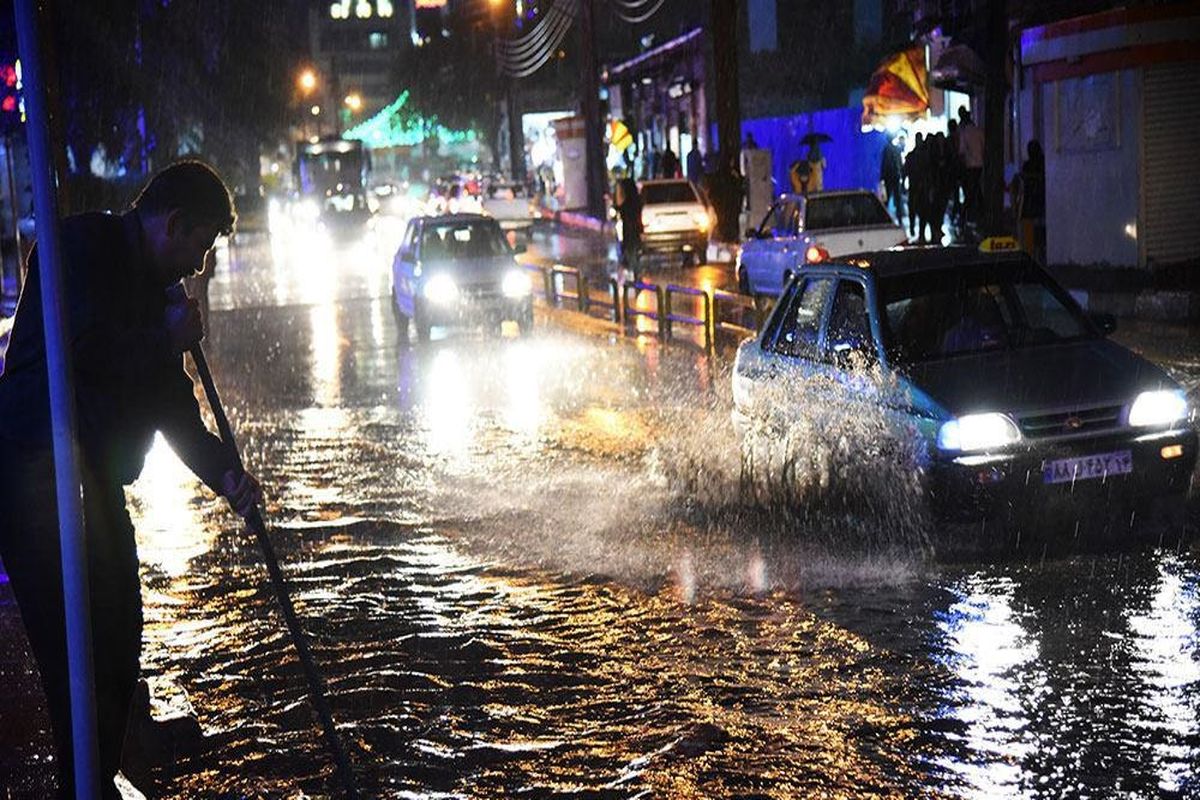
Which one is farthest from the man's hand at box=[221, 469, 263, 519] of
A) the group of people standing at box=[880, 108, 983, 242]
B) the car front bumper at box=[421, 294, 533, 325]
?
the group of people standing at box=[880, 108, 983, 242]

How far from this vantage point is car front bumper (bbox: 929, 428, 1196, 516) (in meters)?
8.54

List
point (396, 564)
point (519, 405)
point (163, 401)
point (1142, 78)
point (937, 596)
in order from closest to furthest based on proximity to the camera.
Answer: point (163, 401), point (937, 596), point (396, 564), point (519, 405), point (1142, 78)

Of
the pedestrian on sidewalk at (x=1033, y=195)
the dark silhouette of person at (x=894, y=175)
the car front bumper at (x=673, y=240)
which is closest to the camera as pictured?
the pedestrian on sidewalk at (x=1033, y=195)

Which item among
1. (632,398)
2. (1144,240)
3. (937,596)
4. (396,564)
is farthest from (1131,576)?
(1144,240)

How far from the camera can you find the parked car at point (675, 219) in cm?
3634

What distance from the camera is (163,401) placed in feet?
16.1

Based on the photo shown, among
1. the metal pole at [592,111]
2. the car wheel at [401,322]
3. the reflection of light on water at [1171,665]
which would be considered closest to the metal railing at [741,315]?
the car wheel at [401,322]

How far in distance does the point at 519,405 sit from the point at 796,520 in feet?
21.0

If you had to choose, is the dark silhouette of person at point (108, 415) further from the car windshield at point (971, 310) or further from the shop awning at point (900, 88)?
the shop awning at point (900, 88)

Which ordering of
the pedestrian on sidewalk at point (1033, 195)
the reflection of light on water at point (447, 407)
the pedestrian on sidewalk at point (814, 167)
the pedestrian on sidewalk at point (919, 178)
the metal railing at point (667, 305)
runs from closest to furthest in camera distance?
the reflection of light on water at point (447, 407), the metal railing at point (667, 305), the pedestrian on sidewalk at point (1033, 195), the pedestrian on sidewalk at point (919, 178), the pedestrian on sidewalk at point (814, 167)

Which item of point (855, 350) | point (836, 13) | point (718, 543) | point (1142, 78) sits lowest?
point (718, 543)

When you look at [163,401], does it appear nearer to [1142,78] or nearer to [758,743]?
[758,743]

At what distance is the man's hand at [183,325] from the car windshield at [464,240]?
19.1 metres

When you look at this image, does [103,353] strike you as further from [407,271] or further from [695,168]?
[695,168]
